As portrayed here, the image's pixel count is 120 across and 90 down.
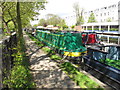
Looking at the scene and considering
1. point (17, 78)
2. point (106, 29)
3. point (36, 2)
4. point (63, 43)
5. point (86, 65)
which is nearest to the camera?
point (17, 78)

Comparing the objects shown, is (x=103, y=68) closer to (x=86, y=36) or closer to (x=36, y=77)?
(x=36, y=77)

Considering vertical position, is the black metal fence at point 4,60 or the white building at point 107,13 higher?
the white building at point 107,13

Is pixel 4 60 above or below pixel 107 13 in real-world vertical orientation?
below

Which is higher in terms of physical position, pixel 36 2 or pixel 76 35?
pixel 36 2

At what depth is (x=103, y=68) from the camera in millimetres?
4973

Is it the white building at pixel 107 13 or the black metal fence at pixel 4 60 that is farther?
the white building at pixel 107 13

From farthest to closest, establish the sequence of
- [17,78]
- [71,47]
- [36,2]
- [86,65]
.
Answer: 1. [36,2]
2. [71,47]
3. [86,65]
4. [17,78]

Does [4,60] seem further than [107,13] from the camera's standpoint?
No

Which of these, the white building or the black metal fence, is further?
the white building

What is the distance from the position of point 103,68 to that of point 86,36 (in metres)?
4.07

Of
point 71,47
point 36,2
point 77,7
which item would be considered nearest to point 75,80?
point 71,47

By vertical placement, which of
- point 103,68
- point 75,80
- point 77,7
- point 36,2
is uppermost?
point 77,7

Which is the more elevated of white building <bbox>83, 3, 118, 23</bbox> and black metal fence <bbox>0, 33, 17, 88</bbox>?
white building <bbox>83, 3, 118, 23</bbox>

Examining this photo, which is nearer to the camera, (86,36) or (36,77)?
(36,77)
